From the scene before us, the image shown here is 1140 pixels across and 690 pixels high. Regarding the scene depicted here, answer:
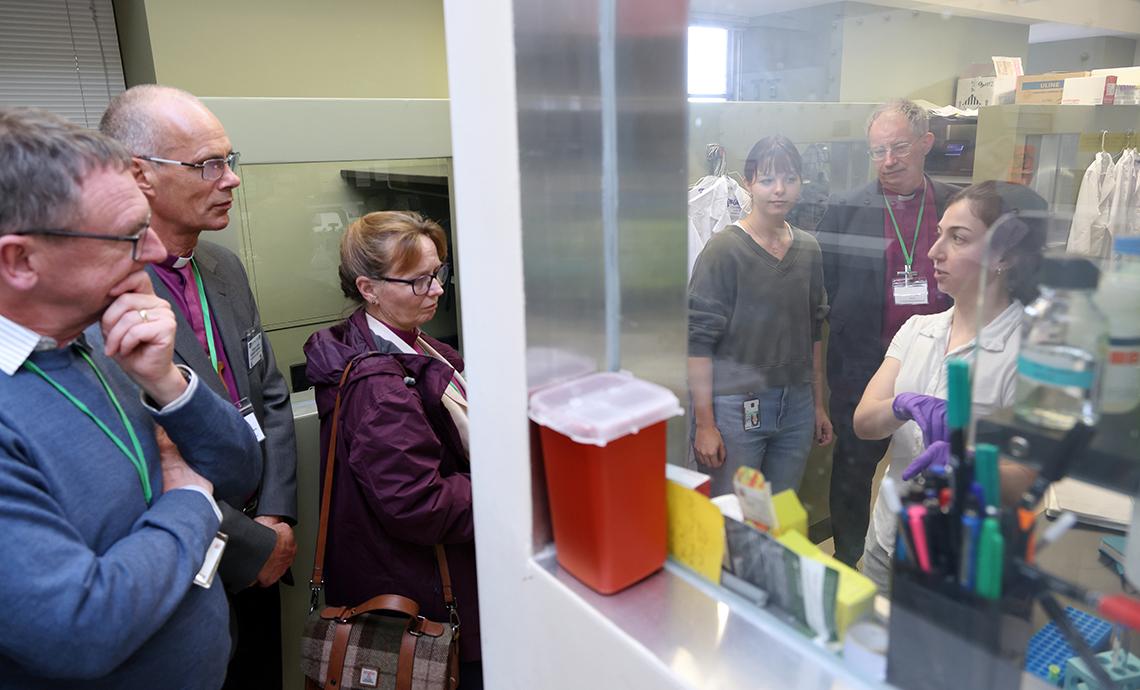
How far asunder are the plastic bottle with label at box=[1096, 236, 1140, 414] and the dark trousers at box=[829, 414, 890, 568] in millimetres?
268

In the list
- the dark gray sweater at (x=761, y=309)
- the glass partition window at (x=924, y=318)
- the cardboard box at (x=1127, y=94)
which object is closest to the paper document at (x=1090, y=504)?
the glass partition window at (x=924, y=318)

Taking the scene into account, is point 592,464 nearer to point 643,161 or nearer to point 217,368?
point 643,161

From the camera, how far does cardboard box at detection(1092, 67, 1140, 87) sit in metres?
2.91

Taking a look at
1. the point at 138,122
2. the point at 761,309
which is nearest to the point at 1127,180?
the point at 761,309

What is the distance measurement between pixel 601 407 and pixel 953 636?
14.6 inches

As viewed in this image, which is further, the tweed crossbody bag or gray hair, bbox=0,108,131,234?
the tweed crossbody bag

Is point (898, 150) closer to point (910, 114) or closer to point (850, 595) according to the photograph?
point (910, 114)

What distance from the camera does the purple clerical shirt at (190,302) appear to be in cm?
171

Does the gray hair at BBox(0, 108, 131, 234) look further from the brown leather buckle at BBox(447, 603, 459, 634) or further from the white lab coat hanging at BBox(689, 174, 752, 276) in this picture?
the white lab coat hanging at BBox(689, 174, 752, 276)

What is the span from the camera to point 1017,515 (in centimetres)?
57

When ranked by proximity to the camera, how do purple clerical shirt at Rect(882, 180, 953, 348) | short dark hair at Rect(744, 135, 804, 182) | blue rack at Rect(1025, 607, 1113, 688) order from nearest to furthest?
blue rack at Rect(1025, 607, 1113, 688), purple clerical shirt at Rect(882, 180, 953, 348), short dark hair at Rect(744, 135, 804, 182)

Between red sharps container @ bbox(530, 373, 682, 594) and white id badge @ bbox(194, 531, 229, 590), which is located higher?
red sharps container @ bbox(530, 373, 682, 594)

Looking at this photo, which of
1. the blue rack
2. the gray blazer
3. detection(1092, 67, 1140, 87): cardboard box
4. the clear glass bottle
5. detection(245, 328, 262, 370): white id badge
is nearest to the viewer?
the clear glass bottle

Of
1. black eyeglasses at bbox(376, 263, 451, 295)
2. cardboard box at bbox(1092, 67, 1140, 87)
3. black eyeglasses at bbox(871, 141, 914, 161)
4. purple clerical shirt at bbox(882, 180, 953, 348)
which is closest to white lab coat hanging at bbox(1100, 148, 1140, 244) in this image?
cardboard box at bbox(1092, 67, 1140, 87)
